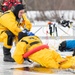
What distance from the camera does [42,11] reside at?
34.8 m

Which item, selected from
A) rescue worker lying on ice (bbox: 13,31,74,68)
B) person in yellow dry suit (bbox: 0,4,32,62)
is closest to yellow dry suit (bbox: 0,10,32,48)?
person in yellow dry suit (bbox: 0,4,32,62)

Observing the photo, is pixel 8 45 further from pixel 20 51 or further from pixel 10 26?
pixel 20 51

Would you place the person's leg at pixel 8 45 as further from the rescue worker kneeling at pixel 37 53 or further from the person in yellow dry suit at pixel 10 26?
the rescue worker kneeling at pixel 37 53

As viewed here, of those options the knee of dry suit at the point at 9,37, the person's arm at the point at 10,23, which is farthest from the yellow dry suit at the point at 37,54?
the knee of dry suit at the point at 9,37

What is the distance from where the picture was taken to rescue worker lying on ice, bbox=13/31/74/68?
8.47m

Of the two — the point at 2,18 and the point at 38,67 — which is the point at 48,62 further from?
the point at 2,18

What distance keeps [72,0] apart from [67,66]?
29.1 m

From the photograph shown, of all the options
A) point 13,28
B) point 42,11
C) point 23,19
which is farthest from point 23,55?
point 42,11

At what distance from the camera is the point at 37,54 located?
8625 mm

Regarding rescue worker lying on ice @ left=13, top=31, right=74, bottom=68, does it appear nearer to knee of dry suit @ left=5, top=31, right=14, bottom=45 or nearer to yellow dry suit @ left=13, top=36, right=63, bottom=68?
yellow dry suit @ left=13, top=36, right=63, bottom=68

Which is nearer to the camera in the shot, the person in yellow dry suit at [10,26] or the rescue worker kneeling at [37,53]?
the rescue worker kneeling at [37,53]

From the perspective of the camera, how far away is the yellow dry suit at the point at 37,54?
846 centimetres

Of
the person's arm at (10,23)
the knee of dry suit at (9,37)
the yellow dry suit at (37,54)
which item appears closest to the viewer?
the yellow dry suit at (37,54)

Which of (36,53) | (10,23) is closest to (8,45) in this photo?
(10,23)
